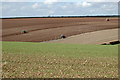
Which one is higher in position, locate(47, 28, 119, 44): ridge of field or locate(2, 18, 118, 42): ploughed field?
locate(2, 18, 118, 42): ploughed field

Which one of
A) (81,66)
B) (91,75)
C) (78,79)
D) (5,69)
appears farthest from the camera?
(81,66)

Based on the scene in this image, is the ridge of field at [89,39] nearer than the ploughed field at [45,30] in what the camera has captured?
Yes

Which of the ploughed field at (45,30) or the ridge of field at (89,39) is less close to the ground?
the ploughed field at (45,30)

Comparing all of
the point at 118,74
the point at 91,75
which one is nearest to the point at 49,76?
the point at 91,75

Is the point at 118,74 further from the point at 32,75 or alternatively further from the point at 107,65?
the point at 32,75

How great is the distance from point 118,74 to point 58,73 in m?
2.86

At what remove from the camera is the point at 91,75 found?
354 inches

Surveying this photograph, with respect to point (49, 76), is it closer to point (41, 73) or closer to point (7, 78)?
point (41, 73)

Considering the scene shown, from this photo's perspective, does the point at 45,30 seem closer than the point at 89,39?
No

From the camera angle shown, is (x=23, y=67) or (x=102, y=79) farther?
(x=23, y=67)

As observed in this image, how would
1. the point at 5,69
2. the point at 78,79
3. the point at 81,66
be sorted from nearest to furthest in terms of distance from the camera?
the point at 78,79 → the point at 5,69 → the point at 81,66

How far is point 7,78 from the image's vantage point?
26.9 feet

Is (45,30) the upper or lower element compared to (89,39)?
upper

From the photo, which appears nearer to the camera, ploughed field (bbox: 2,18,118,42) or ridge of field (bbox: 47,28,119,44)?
ridge of field (bbox: 47,28,119,44)
